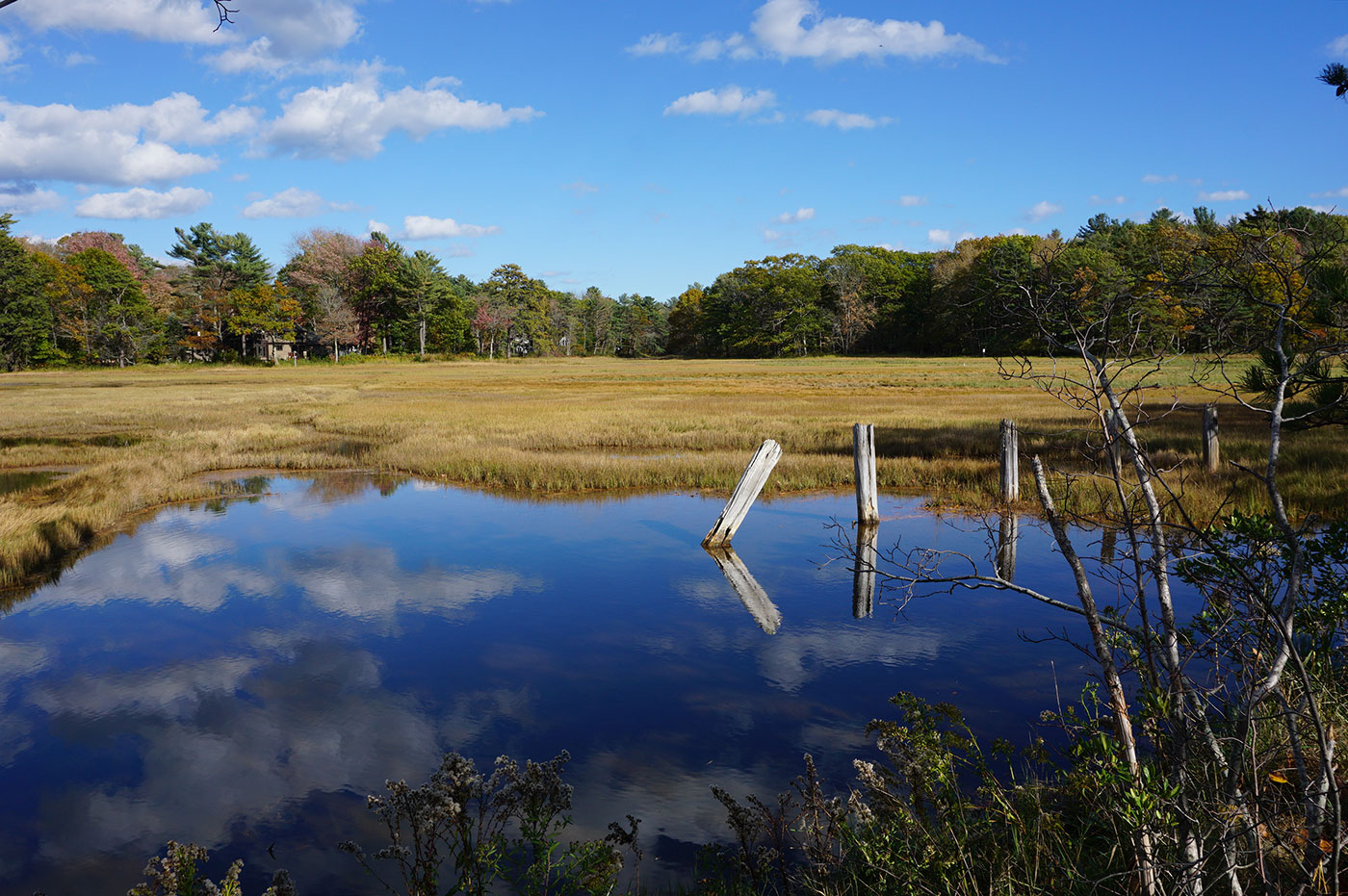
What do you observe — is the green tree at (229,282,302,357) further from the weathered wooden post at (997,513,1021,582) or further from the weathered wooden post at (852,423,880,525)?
the weathered wooden post at (997,513,1021,582)

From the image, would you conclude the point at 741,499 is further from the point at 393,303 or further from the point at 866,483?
the point at 393,303

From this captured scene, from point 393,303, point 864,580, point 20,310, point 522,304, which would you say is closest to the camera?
point 864,580

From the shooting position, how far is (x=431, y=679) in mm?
7863

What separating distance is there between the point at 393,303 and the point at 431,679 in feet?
300

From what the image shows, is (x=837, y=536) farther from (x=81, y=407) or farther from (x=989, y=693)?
(x=81, y=407)

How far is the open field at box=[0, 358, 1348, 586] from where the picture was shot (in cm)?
1495

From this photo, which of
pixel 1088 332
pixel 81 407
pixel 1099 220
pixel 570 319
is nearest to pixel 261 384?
pixel 81 407

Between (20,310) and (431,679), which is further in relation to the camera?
(20,310)

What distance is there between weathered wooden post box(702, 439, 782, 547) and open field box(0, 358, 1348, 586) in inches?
177

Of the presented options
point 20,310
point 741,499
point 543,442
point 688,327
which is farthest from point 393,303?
point 741,499

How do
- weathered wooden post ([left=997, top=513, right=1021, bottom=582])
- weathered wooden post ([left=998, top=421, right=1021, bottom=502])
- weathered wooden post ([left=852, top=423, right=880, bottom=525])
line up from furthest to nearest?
weathered wooden post ([left=998, top=421, right=1021, bottom=502]) < weathered wooden post ([left=852, top=423, right=880, bottom=525]) < weathered wooden post ([left=997, top=513, right=1021, bottom=582])

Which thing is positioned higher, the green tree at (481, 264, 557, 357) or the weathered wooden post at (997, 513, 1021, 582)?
the green tree at (481, 264, 557, 357)

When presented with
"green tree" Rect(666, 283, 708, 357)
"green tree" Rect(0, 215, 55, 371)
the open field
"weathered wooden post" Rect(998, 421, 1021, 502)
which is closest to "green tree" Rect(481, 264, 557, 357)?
"green tree" Rect(666, 283, 708, 357)

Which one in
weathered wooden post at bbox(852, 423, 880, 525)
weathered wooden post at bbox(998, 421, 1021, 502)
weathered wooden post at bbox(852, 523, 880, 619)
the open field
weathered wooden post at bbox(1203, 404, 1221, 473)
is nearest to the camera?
weathered wooden post at bbox(852, 523, 880, 619)
